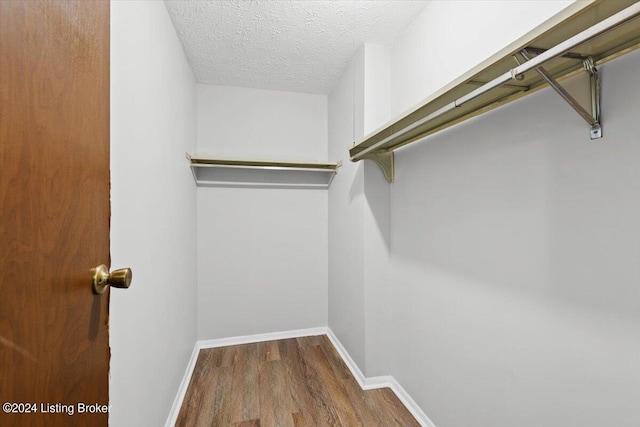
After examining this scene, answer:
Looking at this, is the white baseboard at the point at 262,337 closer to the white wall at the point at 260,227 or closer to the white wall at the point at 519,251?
the white wall at the point at 260,227

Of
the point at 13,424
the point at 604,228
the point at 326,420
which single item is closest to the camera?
the point at 13,424

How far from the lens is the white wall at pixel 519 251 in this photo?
2.57ft

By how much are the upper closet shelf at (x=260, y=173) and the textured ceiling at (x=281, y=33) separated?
2.50 feet

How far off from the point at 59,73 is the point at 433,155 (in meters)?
1.52

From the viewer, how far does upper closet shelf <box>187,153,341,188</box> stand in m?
2.37

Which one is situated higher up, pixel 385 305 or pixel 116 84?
pixel 116 84

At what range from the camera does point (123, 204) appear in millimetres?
1021

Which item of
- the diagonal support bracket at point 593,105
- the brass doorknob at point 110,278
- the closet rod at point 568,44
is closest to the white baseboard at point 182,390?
the brass doorknob at point 110,278

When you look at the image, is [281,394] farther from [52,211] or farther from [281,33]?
[281,33]

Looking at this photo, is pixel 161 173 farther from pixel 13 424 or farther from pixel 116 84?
pixel 13 424

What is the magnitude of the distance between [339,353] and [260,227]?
1.34m

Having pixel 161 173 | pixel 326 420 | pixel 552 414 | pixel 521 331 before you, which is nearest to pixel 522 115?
pixel 521 331

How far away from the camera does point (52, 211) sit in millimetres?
483

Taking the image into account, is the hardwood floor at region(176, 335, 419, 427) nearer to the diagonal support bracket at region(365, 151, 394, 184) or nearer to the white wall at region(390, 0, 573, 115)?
the diagonal support bracket at region(365, 151, 394, 184)
